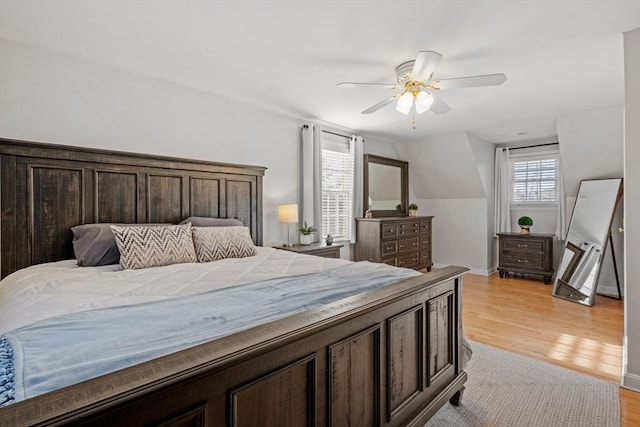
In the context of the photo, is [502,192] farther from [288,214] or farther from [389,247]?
[288,214]

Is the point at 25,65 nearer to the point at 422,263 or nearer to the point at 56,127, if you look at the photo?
the point at 56,127

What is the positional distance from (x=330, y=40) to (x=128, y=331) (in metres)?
2.21

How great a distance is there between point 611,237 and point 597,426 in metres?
3.75

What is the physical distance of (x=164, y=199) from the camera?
306cm

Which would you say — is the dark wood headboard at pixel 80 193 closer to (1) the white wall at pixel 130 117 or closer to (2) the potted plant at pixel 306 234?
Answer: (1) the white wall at pixel 130 117

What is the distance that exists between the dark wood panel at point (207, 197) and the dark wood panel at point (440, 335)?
2.43 meters

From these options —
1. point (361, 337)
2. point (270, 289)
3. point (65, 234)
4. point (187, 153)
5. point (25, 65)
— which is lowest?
point (361, 337)

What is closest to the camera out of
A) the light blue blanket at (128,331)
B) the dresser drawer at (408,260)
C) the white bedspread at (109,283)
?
the light blue blanket at (128,331)

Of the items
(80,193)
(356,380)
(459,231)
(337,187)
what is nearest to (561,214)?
(459,231)

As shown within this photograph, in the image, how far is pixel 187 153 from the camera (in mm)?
3318

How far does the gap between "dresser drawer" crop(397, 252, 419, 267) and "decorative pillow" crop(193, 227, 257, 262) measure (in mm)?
3088

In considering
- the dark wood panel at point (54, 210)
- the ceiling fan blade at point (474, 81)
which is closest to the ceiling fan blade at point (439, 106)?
the ceiling fan blade at point (474, 81)

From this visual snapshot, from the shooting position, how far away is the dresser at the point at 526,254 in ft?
17.0

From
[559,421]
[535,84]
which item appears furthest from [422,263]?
[559,421]
